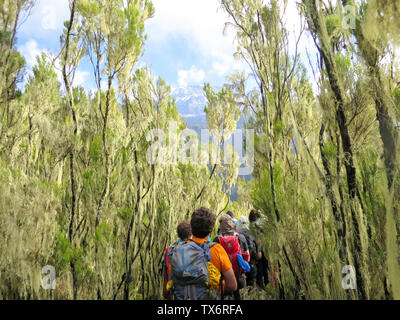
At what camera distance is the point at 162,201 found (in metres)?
4.62

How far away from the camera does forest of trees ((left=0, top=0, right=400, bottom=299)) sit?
2.53 meters

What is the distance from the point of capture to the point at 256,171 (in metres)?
4.11

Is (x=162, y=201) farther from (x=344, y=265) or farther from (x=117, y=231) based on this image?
(x=344, y=265)

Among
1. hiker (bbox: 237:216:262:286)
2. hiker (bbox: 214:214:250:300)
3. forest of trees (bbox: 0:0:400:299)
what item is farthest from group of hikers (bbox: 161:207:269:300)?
hiker (bbox: 237:216:262:286)

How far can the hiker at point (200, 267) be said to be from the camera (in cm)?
198

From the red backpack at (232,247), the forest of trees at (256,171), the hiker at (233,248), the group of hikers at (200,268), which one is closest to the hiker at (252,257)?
the forest of trees at (256,171)

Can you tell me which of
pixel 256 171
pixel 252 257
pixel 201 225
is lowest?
pixel 252 257

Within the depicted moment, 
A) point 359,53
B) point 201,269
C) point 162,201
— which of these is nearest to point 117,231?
Result: point 162,201

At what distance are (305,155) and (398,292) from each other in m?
1.38

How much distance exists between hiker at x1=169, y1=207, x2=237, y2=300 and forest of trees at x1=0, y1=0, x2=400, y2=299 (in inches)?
47.3

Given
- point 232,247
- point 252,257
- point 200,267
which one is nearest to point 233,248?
point 232,247

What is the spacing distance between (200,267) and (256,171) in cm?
237

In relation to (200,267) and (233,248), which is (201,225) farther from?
(233,248)
